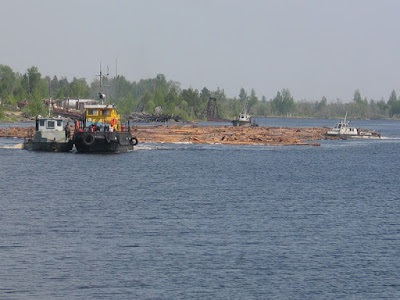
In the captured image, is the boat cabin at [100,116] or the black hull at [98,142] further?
the boat cabin at [100,116]

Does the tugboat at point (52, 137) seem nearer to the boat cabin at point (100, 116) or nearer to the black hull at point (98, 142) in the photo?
the boat cabin at point (100, 116)

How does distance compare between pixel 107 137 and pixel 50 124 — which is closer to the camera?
pixel 107 137

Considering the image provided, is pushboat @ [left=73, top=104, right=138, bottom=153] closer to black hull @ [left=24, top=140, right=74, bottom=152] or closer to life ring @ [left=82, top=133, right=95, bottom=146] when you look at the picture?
life ring @ [left=82, top=133, right=95, bottom=146]

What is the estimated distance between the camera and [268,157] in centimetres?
11125

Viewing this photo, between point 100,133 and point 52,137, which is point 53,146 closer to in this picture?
point 52,137

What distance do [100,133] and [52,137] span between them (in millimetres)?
8250

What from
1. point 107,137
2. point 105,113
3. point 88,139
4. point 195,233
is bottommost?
point 195,233

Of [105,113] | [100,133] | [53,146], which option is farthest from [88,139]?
[53,146]

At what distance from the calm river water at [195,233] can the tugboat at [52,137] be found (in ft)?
51.8

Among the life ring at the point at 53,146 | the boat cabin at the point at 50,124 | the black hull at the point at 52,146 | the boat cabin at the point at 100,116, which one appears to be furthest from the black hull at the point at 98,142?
the boat cabin at the point at 50,124

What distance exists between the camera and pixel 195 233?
48.5 meters

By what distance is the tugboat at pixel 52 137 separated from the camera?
106 m

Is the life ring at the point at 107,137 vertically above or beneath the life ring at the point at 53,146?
above

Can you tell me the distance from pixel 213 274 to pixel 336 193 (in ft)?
110
